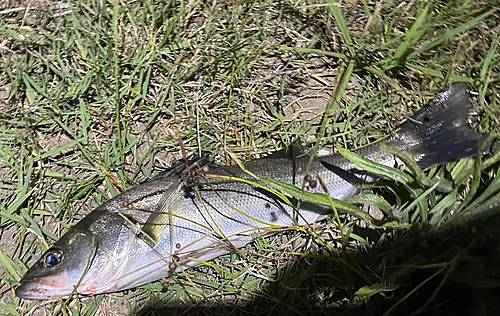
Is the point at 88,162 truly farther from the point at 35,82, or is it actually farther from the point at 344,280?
the point at 344,280

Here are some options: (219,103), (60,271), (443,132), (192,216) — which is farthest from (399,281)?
(60,271)

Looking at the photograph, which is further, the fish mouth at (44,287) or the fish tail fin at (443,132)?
the fish tail fin at (443,132)

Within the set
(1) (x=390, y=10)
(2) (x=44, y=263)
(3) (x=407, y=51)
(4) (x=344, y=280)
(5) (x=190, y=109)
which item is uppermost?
(1) (x=390, y=10)

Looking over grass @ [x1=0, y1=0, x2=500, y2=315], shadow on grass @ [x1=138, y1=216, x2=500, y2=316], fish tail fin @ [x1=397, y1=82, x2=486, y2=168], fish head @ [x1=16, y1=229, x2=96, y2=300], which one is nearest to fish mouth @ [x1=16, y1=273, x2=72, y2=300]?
fish head @ [x1=16, y1=229, x2=96, y2=300]

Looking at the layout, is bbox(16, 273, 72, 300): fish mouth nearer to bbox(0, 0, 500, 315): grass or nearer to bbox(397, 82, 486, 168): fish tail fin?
bbox(0, 0, 500, 315): grass

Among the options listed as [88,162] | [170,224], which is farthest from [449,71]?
[88,162]

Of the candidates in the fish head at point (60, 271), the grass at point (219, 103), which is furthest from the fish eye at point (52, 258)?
the grass at point (219, 103)

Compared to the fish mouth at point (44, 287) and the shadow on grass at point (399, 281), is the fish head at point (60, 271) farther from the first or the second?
the shadow on grass at point (399, 281)
